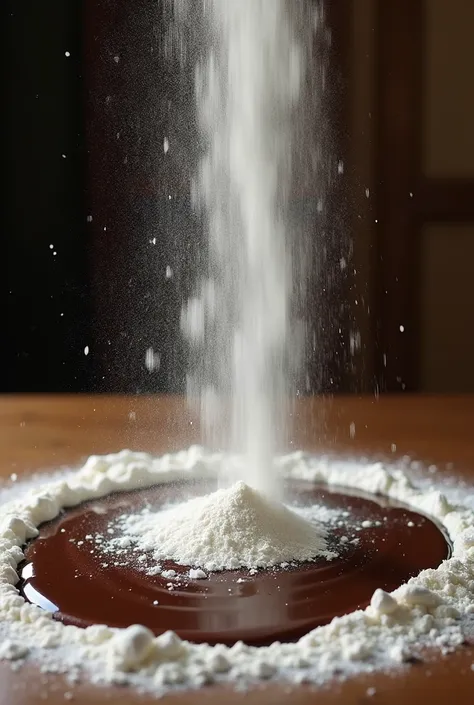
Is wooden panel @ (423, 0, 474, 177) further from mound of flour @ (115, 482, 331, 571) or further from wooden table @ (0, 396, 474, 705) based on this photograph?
mound of flour @ (115, 482, 331, 571)

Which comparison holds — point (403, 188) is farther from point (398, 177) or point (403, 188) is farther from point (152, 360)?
point (152, 360)

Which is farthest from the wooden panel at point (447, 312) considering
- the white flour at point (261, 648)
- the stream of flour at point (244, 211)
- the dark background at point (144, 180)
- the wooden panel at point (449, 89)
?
the white flour at point (261, 648)

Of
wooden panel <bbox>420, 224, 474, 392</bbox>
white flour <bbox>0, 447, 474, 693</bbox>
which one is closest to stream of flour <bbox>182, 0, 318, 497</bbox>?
white flour <bbox>0, 447, 474, 693</bbox>

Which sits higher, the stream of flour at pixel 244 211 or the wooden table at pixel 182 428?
the stream of flour at pixel 244 211

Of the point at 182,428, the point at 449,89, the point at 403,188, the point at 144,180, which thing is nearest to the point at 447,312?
the point at 403,188

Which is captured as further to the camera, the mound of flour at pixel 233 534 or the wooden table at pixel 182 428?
the wooden table at pixel 182 428

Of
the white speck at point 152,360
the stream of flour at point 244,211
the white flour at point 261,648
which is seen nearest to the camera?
the white flour at point 261,648

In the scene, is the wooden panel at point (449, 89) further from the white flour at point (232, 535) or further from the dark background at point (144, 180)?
the white flour at point (232, 535)

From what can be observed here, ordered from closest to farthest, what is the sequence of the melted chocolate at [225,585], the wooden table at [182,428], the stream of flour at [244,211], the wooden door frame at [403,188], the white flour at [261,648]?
the white flour at [261,648] → the melted chocolate at [225,585] → the stream of flour at [244,211] → the wooden table at [182,428] → the wooden door frame at [403,188]
